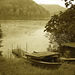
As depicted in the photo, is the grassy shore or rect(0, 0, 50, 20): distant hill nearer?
the grassy shore

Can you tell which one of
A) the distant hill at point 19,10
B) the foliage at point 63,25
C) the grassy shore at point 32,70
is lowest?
the grassy shore at point 32,70

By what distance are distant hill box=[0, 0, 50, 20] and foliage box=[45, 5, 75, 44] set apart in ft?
122

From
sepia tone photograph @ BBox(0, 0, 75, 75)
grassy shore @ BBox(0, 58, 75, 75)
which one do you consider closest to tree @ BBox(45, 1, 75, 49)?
sepia tone photograph @ BBox(0, 0, 75, 75)

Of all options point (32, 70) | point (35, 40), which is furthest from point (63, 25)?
point (35, 40)

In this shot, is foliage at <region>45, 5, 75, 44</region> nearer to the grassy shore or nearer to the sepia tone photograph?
the sepia tone photograph

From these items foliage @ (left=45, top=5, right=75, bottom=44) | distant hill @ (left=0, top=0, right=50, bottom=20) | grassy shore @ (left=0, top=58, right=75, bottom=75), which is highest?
distant hill @ (left=0, top=0, right=50, bottom=20)

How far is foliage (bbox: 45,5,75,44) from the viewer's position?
980 centimetres

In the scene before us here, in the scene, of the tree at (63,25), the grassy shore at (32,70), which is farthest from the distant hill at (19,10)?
the grassy shore at (32,70)

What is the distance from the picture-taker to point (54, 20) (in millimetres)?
11305

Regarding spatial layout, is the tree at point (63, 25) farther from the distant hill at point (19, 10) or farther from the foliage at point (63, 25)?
the distant hill at point (19, 10)

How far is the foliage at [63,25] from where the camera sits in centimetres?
980


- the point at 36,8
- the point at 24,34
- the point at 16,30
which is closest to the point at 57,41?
the point at 24,34

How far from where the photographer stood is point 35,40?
2725 centimetres

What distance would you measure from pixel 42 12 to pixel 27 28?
25274mm
